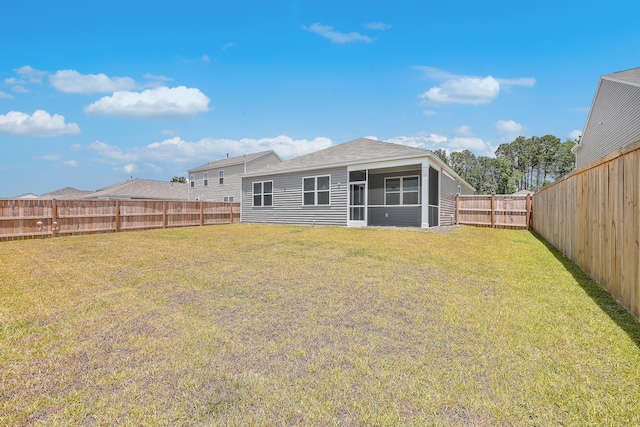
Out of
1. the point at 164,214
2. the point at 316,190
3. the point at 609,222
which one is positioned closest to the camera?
the point at 609,222

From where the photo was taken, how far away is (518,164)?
5325 cm

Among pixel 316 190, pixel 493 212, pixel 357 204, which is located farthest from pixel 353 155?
pixel 493 212

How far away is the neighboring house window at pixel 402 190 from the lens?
14.4 metres

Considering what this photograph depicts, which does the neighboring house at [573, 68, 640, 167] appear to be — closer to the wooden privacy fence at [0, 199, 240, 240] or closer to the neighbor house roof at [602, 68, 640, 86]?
the neighbor house roof at [602, 68, 640, 86]

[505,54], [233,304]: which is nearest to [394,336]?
[233,304]

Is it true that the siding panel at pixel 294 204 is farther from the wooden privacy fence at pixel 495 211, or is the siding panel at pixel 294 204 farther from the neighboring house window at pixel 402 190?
the wooden privacy fence at pixel 495 211

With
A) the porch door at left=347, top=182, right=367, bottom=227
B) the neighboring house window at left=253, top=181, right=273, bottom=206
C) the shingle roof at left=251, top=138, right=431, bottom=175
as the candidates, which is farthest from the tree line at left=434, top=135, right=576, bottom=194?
the neighboring house window at left=253, top=181, right=273, bottom=206

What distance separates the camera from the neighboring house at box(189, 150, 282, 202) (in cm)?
2817

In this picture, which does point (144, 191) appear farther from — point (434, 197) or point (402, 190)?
point (434, 197)

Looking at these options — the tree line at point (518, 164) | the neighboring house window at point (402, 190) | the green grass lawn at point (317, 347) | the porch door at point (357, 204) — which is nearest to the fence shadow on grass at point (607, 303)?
the green grass lawn at point (317, 347)

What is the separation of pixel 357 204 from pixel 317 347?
12.1m

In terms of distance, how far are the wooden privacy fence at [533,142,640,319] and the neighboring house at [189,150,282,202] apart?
80.7 feet

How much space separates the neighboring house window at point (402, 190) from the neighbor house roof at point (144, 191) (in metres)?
27.2

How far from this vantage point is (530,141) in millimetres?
51594
